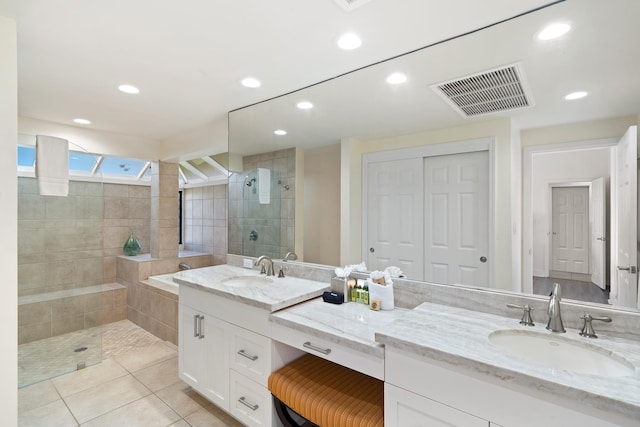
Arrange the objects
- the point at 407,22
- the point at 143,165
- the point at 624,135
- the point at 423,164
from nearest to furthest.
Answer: the point at 624,135, the point at 407,22, the point at 423,164, the point at 143,165

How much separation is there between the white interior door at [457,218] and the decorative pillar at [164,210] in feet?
11.3

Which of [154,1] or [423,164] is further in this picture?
[423,164]

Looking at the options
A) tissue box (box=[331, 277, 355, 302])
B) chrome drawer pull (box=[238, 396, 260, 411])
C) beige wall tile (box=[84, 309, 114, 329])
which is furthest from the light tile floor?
tissue box (box=[331, 277, 355, 302])

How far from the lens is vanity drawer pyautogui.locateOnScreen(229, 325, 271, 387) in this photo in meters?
1.67

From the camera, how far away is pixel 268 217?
258cm

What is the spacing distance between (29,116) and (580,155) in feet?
14.2

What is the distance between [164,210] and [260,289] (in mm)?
2651

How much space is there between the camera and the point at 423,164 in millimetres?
1752

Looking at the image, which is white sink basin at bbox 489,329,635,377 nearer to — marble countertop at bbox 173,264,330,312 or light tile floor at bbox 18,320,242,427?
marble countertop at bbox 173,264,330,312

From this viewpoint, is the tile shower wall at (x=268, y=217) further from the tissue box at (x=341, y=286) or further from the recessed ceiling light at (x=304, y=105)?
the tissue box at (x=341, y=286)

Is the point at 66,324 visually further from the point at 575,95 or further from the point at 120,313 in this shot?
the point at 575,95

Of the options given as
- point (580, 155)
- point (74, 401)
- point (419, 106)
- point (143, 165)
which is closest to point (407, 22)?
point (419, 106)

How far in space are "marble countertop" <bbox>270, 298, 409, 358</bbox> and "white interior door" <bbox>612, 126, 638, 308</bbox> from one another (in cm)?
94

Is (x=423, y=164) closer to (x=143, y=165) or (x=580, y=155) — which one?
(x=580, y=155)
